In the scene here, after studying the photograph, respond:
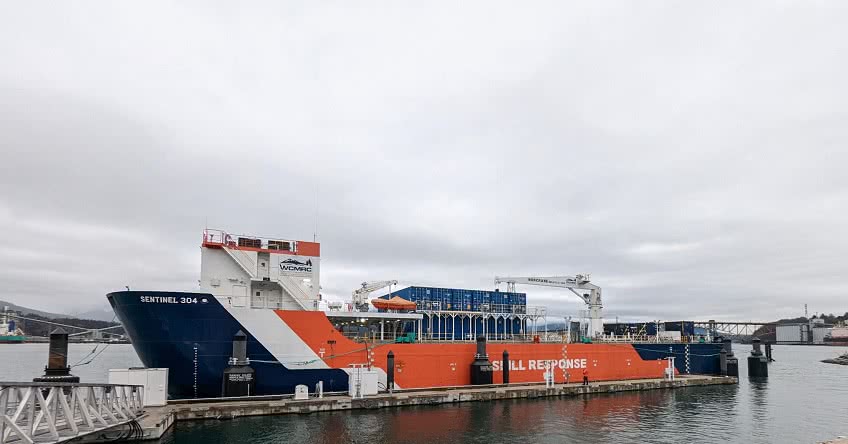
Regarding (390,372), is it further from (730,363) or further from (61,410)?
(730,363)

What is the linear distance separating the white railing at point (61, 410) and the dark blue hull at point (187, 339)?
7.47 ft

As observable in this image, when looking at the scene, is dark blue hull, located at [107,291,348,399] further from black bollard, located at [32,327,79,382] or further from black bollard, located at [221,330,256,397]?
black bollard, located at [32,327,79,382]

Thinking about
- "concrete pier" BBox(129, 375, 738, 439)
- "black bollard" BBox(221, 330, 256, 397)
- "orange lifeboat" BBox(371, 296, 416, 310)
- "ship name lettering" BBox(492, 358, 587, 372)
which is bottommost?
"concrete pier" BBox(129, 375, 738, 439)

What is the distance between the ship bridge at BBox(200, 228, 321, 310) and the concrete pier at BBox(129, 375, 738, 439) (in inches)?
176

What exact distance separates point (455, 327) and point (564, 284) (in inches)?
507

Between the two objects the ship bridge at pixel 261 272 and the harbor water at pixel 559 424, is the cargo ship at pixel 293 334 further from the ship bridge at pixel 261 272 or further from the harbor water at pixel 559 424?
the harbor water at pixel 559 424

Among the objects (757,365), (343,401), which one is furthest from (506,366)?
(757,365)

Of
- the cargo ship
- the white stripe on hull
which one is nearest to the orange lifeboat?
the cargo ship

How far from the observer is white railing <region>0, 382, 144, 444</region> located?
40.7 feet

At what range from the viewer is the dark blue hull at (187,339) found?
23.7 metres

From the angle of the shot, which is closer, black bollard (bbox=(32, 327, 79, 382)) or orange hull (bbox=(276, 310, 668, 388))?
black bollard (bbox=(32, 327, 79, 382))

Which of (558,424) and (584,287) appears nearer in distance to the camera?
(558,424)

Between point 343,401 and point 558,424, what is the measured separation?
31.1 ft

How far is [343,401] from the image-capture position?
82.4ft
